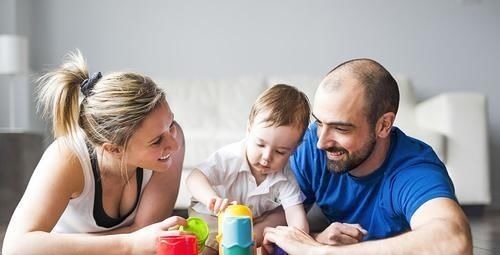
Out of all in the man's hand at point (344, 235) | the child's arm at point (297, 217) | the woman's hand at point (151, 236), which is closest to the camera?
the woman's hand at point (151, 236)

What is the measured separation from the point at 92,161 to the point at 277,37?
271 centimetres

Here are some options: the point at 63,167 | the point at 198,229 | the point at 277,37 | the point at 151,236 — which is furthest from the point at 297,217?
the point at 277,37

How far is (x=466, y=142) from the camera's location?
128 inches

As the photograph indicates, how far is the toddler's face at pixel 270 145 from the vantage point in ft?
5.41

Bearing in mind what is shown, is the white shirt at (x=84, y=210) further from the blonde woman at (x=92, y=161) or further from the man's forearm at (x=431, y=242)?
the man's forearm at (x=431, y=242)

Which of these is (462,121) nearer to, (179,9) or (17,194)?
(179,9)

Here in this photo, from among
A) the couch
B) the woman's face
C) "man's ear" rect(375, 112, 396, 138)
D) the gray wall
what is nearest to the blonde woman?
the woman's face

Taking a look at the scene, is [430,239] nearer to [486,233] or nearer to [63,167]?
[63,167]

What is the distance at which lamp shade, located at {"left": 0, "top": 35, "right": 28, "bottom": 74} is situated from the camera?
3.52 m

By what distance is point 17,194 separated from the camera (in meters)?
3.37

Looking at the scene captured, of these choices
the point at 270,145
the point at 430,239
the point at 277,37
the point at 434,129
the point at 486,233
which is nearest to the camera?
the point at 430,239

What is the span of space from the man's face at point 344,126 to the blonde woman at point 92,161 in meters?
0.37

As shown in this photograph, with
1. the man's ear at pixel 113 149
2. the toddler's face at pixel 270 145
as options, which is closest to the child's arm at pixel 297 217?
the toddler's face at pixel 270 145

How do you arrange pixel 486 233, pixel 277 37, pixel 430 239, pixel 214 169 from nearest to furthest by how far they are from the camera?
pixel 430 239 → pixel 214 169 → pixel 486 233 → pixel 277 37
